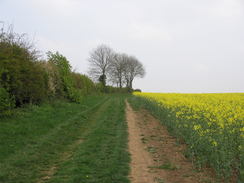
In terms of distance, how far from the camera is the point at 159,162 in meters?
7.05

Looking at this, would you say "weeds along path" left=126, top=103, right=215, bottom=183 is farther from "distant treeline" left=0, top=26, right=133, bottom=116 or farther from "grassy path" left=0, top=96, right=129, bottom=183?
"distant treeline" left=0, top=26, right=133, bottom=116

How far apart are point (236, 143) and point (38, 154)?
5622 millimetres

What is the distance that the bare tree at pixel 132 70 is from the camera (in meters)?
73.1

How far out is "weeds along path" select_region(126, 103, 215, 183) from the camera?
577 cm

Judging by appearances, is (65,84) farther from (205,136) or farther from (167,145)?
(205,136)

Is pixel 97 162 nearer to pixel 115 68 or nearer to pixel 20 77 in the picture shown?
pixel 20 77

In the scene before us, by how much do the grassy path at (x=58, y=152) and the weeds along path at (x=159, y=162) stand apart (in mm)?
342

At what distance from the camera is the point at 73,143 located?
9094mm

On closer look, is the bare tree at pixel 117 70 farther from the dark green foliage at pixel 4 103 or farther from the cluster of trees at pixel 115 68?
the dark green foliage at pixel 4 103

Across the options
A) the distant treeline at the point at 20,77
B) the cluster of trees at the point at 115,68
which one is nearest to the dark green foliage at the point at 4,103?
the distant treeline at the point at 20,77

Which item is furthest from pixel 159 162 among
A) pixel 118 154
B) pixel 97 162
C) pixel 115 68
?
pixel 115 68

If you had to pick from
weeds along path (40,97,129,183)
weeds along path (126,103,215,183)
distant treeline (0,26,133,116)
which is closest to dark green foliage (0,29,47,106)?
distant treeline (0,26,133,116)

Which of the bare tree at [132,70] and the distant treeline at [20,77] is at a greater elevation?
the bare tree at [132,70]

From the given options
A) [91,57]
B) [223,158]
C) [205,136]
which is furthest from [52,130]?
[91,57]
